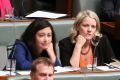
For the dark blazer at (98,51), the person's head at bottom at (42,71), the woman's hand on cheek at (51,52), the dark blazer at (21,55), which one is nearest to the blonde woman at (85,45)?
the dark blazer at (98,51)

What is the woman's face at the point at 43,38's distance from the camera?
3523 mm

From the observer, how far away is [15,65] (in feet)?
10.7

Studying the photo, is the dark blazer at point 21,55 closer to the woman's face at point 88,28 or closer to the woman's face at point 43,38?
the woman's face at point 43,38

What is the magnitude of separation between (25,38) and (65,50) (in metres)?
0.42

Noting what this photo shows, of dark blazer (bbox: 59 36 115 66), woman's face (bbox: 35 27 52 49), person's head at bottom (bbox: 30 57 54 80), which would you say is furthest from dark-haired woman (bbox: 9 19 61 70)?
person's head at bottom (bbox: 30 57 54 80)

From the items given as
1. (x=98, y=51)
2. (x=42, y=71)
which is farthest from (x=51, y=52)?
(x=42, y=71)

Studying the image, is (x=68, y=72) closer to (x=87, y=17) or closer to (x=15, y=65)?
(x=15, y=65)

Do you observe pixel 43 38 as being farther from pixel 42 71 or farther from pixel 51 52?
pixel 42 71

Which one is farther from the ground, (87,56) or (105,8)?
(105,8)

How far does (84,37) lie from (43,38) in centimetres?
45

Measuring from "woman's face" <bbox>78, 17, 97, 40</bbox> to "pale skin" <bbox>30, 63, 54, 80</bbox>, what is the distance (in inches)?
42.2

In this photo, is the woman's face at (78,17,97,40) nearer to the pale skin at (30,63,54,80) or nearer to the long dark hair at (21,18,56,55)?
the long dark hair at (21,18,56,55)

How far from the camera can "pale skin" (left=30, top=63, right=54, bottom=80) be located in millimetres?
2719

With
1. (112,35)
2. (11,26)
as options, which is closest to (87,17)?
(11,26)
